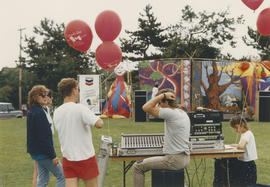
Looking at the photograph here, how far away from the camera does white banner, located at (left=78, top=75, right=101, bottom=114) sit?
56.5 ft

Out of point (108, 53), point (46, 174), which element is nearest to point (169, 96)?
point (46, 174)

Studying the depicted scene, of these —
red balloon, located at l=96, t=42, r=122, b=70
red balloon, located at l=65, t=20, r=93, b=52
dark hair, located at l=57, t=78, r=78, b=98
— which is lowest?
dark hair, located at l=57, t=78, r=78, b=98

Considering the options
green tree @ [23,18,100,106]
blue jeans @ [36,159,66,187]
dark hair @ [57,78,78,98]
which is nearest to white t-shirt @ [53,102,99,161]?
dark hair @ [57,78,78,98]

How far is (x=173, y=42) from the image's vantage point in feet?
A: 95.8

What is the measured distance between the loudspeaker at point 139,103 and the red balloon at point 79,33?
9812 mm

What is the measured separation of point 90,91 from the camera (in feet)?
57.3

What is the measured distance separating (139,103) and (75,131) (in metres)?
12.1

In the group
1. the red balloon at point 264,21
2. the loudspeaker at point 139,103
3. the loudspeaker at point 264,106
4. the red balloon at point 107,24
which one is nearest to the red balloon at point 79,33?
the red balloon at point 107,24

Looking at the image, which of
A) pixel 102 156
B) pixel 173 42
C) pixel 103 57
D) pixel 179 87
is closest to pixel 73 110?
pixel 102 156

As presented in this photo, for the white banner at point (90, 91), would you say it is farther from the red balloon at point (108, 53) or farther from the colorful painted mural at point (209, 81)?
the red balloon at point (108, 53)

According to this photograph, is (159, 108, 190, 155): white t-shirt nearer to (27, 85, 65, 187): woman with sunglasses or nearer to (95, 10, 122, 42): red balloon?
(27, 85, 65, 187): woman with sunglasses

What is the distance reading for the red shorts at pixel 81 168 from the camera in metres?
3.09

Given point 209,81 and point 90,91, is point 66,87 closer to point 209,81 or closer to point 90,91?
point 90,91

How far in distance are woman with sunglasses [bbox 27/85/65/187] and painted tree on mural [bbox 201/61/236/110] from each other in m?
14.0
